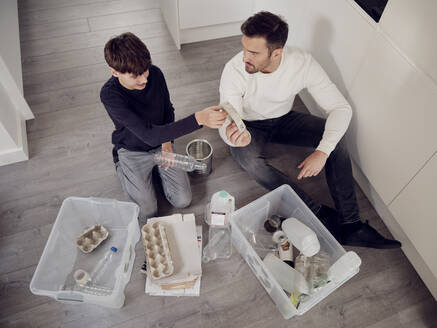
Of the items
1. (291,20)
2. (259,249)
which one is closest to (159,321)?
(259,249)

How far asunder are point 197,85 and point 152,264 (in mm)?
1265

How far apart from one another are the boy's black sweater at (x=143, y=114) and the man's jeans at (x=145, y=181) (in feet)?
0.17

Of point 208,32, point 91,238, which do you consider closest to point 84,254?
point 91,238

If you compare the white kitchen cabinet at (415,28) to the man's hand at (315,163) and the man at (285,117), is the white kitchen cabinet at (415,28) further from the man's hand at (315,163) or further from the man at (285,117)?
the man's hand at (315,163)

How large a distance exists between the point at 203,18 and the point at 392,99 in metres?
1.46

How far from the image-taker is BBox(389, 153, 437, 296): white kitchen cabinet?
1.28 metres

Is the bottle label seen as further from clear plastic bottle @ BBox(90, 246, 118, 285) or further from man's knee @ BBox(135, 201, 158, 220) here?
clear plastic bottle @ BBox(90, 246, 118, 285)

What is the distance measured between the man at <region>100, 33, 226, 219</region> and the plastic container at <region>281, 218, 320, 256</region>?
504 millimetres

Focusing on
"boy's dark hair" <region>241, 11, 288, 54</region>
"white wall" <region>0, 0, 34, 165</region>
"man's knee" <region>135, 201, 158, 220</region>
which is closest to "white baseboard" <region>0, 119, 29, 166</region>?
"white wall" <region>0, 0, 34, 165</region>

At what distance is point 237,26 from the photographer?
247 centimetres

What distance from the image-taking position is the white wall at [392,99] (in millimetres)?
1199

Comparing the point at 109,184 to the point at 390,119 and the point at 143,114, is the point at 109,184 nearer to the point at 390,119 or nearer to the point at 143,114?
the point at 143,114

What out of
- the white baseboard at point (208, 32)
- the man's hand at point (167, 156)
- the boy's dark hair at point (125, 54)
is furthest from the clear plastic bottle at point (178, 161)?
the white baseboard at point (208, 32)

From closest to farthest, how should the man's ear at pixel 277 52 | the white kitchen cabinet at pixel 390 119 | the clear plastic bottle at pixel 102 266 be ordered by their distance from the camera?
the white kitchen cabinet at pixel 390 119, the man's ear at pixel 277 52, the clear plastic bottle at pixel 102 266
